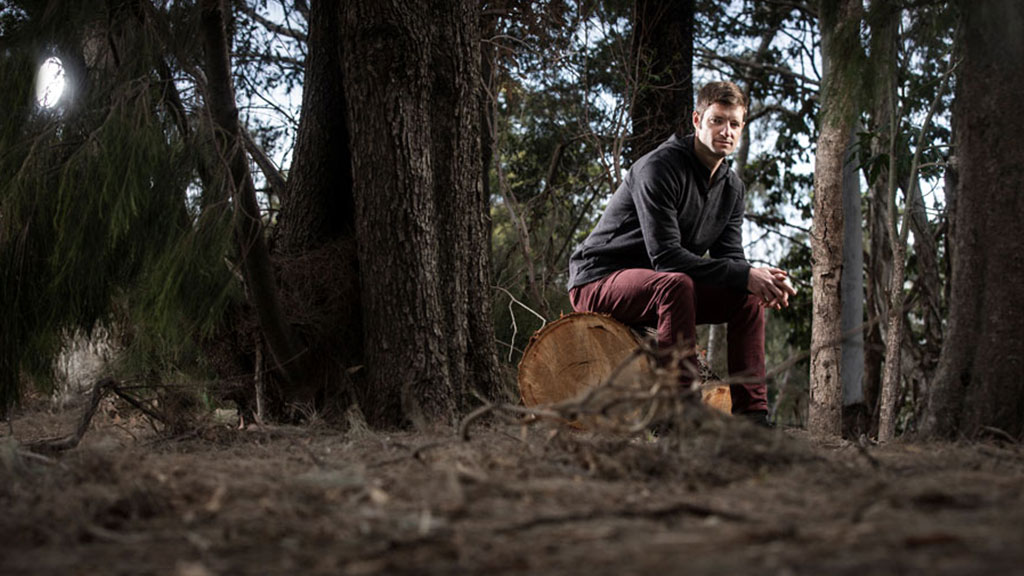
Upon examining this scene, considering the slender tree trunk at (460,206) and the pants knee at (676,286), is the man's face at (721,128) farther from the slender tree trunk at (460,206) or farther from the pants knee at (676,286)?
the slender tree trunk at (460,206)

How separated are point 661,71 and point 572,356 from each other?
334cm

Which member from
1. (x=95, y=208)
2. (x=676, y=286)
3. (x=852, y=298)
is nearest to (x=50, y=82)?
(x=95, y=208)

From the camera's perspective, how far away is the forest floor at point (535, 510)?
147 centimetres

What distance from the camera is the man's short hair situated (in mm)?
3785

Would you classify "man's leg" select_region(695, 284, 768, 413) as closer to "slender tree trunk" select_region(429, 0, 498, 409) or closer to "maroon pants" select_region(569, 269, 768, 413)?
"maroon pants" select_region(569, 269, 768, 413)

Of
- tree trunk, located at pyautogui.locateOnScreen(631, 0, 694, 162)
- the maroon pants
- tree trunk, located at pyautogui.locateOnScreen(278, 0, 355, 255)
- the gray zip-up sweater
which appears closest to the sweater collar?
the gray zip-up sweater

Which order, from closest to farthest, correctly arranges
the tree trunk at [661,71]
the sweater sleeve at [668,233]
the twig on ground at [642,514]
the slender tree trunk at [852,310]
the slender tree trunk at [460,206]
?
1. the twig on ground at [642,514]
2. the sweater sleeve at [668,233]
3. the slender tree trunk at [460,206]
4. the tree trunk at [661,71]
5. the slender tree trunk at [852,310]

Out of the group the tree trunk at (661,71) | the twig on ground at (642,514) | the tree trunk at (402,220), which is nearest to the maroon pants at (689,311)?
the tree trunk at (402,220)

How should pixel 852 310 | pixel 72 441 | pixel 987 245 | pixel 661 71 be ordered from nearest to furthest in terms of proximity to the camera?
1. pixel 987 245
2. pixel 72 441
3. pixel 661 71
4. pixel 852 310

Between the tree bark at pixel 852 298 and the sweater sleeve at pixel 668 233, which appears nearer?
the sweater sleeve at pixel 668 233

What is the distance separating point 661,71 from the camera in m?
6.60

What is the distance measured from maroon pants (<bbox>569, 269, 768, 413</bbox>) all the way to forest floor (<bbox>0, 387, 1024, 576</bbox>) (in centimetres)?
88

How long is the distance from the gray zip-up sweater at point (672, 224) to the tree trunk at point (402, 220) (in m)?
0.66

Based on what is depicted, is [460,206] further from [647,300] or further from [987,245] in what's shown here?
[987,245]
